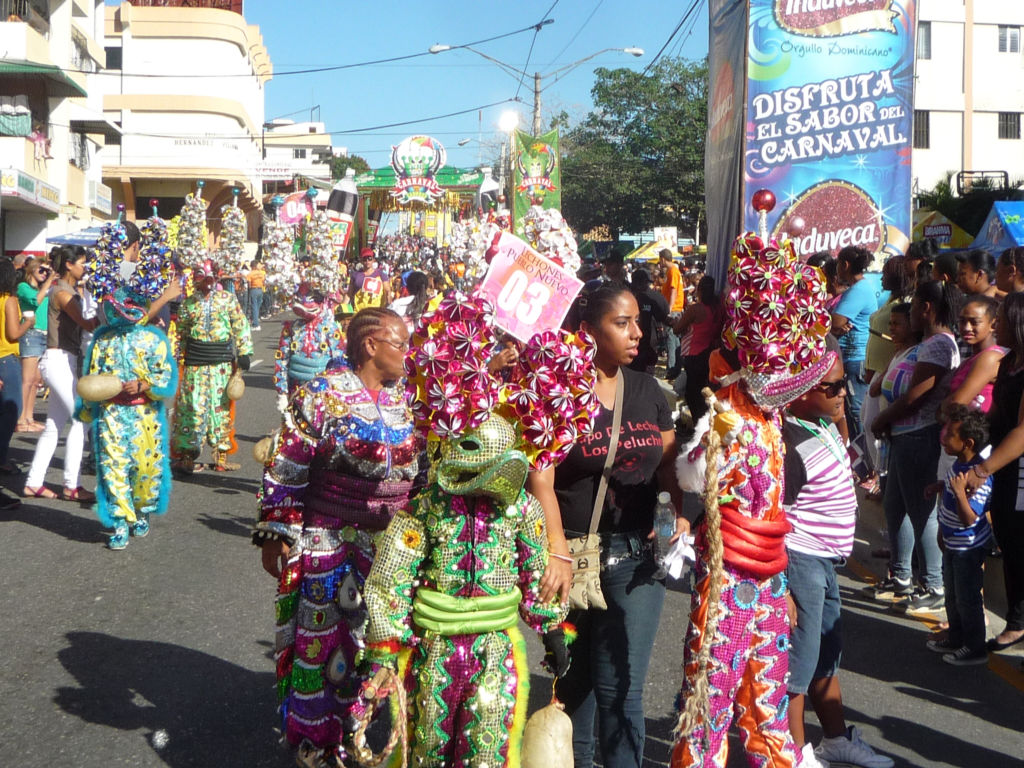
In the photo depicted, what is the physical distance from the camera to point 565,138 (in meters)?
57.2

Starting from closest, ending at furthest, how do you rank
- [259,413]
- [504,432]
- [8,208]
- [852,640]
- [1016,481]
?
[504,432], [1016,481], [852,640], [259,413], [8,208]

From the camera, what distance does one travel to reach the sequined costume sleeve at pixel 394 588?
3.34 meters

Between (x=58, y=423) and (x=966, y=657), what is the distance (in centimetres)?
736

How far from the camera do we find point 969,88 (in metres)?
41.8

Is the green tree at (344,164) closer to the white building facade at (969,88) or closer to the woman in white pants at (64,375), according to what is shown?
the white building facade at (969,88)

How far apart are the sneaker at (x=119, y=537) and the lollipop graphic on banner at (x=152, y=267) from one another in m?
1.62

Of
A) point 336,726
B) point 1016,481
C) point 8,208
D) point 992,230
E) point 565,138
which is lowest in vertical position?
point 336,726

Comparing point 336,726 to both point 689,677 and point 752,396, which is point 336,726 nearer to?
point 689,677

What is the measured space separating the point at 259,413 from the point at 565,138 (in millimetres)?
44925

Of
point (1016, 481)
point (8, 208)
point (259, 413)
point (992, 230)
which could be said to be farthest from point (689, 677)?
point (8, 208)

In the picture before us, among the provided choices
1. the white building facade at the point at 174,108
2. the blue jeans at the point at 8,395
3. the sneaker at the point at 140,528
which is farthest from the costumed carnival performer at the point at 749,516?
the white building facade at the point at 174,108

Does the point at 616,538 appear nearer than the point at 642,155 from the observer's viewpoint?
Yes

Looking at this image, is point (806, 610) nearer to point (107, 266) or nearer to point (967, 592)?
point (967, 592)

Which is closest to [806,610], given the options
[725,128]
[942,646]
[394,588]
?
[394,588]
